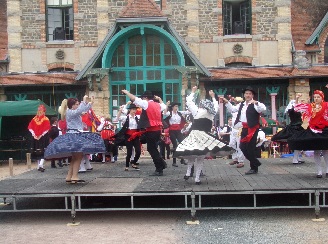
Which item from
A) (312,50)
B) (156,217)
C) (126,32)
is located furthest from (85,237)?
(312,50)

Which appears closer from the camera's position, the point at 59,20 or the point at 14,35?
the point at 14,35

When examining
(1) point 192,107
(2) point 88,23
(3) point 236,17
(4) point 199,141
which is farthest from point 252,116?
(2) point 88,23

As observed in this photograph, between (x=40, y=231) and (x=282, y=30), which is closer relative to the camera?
(x=40, y=231)

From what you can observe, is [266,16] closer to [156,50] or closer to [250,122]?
[156,50]

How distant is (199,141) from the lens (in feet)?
30.4

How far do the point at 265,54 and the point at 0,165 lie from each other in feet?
40.0

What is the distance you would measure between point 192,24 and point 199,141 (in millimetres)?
13146

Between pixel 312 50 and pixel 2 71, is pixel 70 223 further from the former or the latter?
pixel 312 50

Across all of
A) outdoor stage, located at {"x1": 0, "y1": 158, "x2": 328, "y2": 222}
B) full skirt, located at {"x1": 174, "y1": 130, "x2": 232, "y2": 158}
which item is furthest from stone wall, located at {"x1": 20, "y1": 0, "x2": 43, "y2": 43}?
full skirt, located at {"x1": 174, "y1": 130, "x2": 232, "y2": 158}

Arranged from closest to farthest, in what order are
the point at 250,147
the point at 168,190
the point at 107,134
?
the point at 168,190 < the point at 250,147 < the point at 107,134

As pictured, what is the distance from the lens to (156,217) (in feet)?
29.9

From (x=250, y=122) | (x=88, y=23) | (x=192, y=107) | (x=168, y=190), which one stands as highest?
(x=88, y=23)

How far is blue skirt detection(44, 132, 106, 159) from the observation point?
9.29m

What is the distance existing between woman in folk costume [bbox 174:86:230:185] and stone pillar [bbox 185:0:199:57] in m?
11.7
